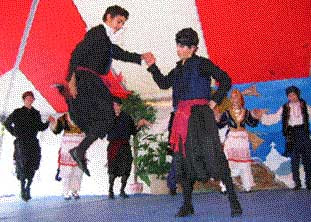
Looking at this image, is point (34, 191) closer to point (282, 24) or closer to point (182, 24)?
point (182, 24)

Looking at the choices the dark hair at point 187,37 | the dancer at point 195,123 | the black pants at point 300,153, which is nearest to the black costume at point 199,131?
the dancer at point 195,123

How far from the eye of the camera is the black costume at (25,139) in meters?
6.12

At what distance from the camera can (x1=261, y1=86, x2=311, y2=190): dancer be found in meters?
5.85

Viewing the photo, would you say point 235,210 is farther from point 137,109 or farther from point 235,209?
point 137,109

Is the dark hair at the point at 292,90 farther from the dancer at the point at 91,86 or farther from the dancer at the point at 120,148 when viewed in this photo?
the dancer at the point at 91,86

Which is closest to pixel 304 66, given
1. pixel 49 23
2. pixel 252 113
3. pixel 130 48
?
pixel 252 113

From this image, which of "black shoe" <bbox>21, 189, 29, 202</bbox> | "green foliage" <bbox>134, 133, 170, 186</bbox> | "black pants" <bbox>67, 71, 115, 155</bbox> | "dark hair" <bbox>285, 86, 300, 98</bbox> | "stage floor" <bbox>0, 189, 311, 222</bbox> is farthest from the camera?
"green foliage" <bbox>134, 133, 170, 186</bbox>

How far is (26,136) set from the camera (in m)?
6.21

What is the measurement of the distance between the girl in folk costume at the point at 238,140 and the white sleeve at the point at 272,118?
0.51 meters

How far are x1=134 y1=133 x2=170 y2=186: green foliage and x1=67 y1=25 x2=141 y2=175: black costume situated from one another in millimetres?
3869

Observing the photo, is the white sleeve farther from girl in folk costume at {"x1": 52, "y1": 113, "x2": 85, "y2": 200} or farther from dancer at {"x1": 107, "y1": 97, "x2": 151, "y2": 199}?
girl in folk costume at {"x1": 52, "y1": 113, "x2": 85, "y2": 200}

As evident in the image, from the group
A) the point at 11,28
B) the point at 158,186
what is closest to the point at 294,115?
the point at 158,186

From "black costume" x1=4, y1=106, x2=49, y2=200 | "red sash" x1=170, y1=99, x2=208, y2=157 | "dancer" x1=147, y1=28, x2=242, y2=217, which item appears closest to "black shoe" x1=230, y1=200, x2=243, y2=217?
"dancer" x1=147, y1=28, x2=242, y2=217

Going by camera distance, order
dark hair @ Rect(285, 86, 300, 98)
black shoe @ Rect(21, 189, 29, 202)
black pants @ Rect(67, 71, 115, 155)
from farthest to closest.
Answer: black shoe @ Rect(21, 189, 29, 202)
dark hair @ Rect(285, 86, 300, 98)
black pants @ Rect(67, 71, 115, 155)
